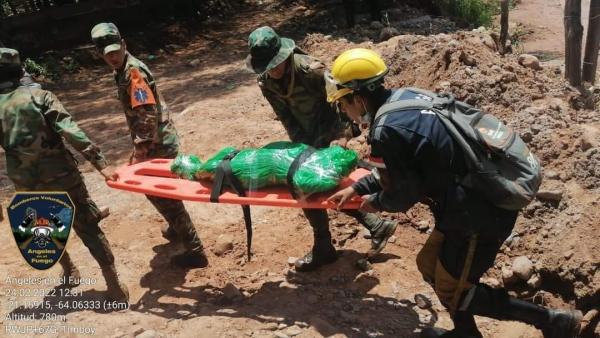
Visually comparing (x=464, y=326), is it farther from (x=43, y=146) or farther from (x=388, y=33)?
(x=388, y=33)

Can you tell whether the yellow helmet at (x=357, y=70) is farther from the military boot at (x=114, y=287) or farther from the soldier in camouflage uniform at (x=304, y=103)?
the military boot at (x=114, y=287)

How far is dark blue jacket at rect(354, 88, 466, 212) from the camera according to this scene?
2617 millimetres

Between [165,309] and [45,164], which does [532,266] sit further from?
[45,164]

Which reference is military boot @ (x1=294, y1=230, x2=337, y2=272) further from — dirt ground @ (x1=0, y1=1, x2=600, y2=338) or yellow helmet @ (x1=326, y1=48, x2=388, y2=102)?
yellow helmet @ (x1=326, y1=48, x2=388, y2=102)

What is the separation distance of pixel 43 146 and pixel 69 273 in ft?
3.82

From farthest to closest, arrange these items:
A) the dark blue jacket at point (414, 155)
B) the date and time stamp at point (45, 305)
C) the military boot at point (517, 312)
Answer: the date and time stamp at point (45, 305) → the military boot at point (517, 312) → the dark blue jacket at point (414, 155)

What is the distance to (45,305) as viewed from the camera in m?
4.14

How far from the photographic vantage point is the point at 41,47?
12.2 m

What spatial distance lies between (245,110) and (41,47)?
22.5 feet

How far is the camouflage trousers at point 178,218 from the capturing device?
14.0 feet

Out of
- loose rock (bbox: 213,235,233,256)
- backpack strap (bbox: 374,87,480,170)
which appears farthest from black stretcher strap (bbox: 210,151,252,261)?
loose rock (bbox: 213,235,233,256)

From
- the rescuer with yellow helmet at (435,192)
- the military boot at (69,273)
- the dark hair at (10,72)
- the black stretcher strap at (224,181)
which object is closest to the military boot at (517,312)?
the rescuer with yellow helmet at (435,192)

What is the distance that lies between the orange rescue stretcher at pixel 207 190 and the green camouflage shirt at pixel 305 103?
0.55 meters

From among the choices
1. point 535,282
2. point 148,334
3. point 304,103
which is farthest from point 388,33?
point 148,334
